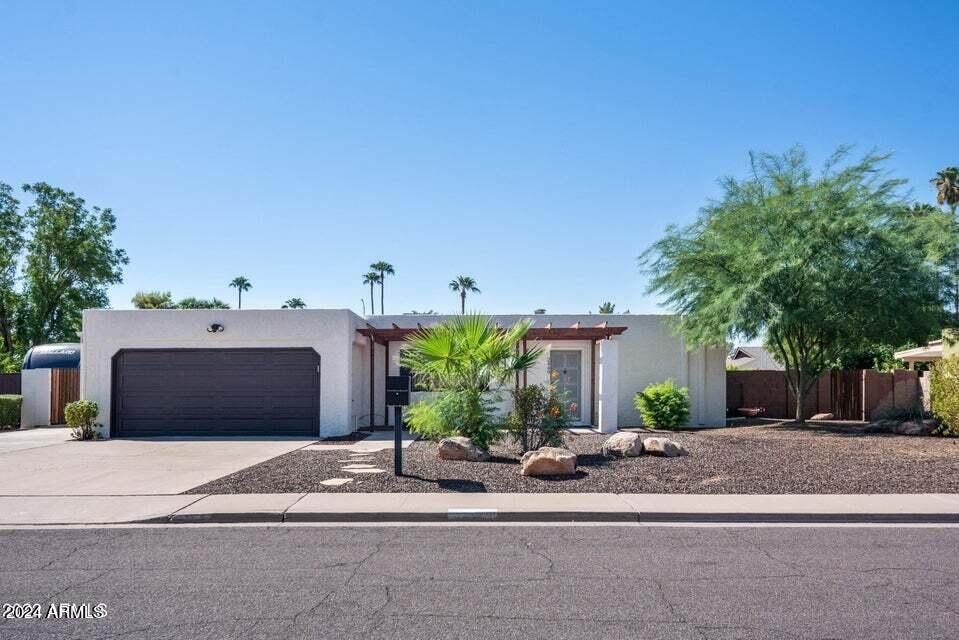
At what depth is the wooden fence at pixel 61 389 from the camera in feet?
71.2

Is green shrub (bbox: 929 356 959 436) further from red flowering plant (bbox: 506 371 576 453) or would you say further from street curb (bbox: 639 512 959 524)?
red flowering plant (bbox: 506 371 576 453)

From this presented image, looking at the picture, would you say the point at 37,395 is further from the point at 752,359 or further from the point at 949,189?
the point at 949,189

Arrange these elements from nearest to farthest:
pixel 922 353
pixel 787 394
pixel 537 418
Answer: pixel 537 418, pixel 787 394, pixel 922 353

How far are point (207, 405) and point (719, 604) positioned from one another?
1479 cm

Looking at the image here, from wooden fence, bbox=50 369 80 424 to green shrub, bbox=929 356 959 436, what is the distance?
2323 centimetres

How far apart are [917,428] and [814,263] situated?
15.1 feet

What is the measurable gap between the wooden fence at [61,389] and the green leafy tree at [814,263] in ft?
59.3

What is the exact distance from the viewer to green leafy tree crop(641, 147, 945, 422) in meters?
16.9

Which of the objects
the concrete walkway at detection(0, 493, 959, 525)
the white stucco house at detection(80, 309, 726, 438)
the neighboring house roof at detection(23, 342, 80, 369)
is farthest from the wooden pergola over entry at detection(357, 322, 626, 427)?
the neighboring house roof at detection(23, 342, 80, 369)

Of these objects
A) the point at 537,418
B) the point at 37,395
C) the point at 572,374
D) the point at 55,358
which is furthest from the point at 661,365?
the point at 55,358

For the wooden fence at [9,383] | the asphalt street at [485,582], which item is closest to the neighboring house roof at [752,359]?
the wooden fence at [9,383]

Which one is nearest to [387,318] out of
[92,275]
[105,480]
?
[105,480]

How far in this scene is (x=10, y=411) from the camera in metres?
20.8

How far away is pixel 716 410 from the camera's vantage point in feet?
68.1
